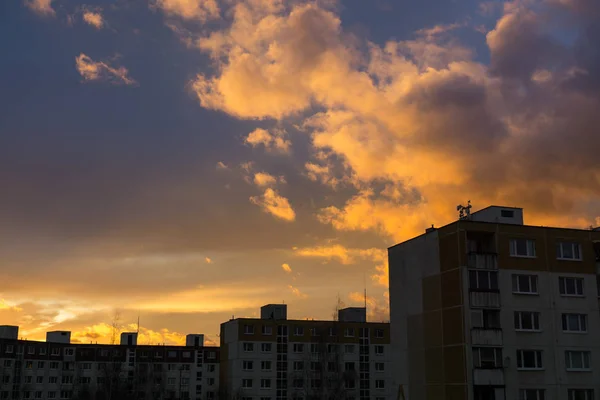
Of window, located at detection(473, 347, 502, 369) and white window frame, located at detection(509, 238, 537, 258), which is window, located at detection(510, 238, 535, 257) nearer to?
white window frame, located at detection(509, 238, 537, 258)

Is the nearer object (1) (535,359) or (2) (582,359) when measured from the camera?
(1) (535,359)

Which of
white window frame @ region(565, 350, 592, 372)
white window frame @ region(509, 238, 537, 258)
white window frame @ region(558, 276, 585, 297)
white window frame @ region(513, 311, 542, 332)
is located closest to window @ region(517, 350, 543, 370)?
white window frame @ region(513, 311, 542, 332)

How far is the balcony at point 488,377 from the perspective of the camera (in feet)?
196

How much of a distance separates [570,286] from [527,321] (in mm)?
5740

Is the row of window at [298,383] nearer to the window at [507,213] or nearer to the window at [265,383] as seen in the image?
the window at [265,383]

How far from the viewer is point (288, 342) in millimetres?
129500

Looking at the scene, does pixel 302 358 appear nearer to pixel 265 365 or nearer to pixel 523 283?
pixel 265 365

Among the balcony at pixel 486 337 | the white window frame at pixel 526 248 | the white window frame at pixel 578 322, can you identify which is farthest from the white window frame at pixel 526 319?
the white window frame at pixel 526 248

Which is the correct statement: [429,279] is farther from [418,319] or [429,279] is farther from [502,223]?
[502,223]

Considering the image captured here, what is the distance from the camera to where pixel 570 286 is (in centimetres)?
6506

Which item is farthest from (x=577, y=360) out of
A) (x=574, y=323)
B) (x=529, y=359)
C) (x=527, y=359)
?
(x=527, y=359)

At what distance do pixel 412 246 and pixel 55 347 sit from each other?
374 ft

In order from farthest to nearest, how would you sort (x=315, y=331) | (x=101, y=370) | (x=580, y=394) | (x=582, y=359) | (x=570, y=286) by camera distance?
1. (x=101, y=370)
2. (x=315, y=331)
3. (x=570, y=286)
4. (x=582, y=359)
5. (x=580, y=394)

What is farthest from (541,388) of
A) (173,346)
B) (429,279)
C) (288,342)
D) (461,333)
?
(173,346)
